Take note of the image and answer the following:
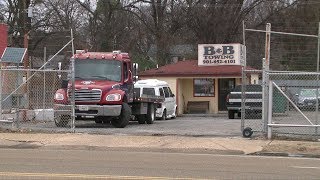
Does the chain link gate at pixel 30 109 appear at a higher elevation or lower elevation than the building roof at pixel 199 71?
lower

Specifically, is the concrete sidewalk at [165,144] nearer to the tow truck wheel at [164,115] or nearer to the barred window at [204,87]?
the tow truck wheel at [164,115]

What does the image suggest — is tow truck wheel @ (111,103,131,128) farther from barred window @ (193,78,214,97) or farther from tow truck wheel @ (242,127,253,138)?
barred window @ (193,78,214,97)

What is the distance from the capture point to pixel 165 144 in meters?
16.2

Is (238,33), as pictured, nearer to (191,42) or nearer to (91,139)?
(191,42)

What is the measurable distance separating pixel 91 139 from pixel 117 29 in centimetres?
3707

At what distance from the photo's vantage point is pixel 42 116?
73.8ft

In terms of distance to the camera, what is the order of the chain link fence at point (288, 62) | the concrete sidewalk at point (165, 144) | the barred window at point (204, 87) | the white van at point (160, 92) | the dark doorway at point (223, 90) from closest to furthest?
the concrete sidewalk at point (165, 144) → the chain link fence at point (288, 62) → the white van at point (160, 92) → the barred window at point (204, 87) → the dark doorway at point (223, 90)

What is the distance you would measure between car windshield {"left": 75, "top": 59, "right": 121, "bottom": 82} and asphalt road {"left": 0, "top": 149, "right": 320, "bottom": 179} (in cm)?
628

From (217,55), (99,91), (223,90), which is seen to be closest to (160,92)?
(217,55)

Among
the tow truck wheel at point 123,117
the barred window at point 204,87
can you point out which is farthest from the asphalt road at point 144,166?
the barred window at point 204,87

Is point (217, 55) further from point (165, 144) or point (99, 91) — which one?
point (165, 144)

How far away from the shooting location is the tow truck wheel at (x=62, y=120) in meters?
20.2

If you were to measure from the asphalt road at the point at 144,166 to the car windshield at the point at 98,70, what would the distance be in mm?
6276

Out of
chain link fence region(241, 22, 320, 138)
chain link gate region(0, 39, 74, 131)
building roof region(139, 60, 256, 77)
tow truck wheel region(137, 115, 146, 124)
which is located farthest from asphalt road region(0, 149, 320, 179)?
building roof region(139, 60, 256, 77)
